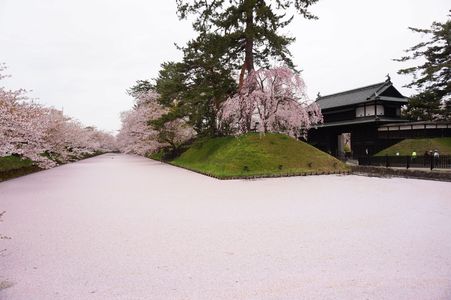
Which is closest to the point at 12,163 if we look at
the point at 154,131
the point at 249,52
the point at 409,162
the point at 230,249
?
the point at 154,131

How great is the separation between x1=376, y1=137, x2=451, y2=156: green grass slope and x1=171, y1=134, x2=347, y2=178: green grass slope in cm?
834

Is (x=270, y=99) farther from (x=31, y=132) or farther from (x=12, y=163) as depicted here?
(x=12, y=163)

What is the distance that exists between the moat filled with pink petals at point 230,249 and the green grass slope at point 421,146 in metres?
15.8

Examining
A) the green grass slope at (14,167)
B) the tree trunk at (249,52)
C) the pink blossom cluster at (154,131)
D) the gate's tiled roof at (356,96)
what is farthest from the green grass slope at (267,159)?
the pink blossom cluster at (154,131)

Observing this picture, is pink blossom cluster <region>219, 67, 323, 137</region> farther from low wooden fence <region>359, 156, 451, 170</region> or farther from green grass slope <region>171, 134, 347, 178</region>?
low wooden fence <region>359, 156, 451, 170</region>

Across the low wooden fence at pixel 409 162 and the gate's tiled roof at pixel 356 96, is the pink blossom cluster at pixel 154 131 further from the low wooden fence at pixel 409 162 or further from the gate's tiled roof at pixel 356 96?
the low wooden fence at pixel 409 162

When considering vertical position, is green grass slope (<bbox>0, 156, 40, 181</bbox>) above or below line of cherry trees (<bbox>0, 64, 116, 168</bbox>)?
below

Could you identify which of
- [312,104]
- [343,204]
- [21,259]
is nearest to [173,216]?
[21,259]

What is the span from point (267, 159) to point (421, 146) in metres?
13.6

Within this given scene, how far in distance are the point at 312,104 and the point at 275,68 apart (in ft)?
13.9

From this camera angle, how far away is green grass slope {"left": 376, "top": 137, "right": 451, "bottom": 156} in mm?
23016

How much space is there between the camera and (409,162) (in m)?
18.2

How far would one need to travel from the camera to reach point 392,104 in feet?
97.9

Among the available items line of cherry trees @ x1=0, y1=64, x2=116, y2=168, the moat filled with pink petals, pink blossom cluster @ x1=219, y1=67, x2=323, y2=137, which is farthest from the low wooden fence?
line of cherry trees @ x1=0, y1=64, x2=116, y2=168
